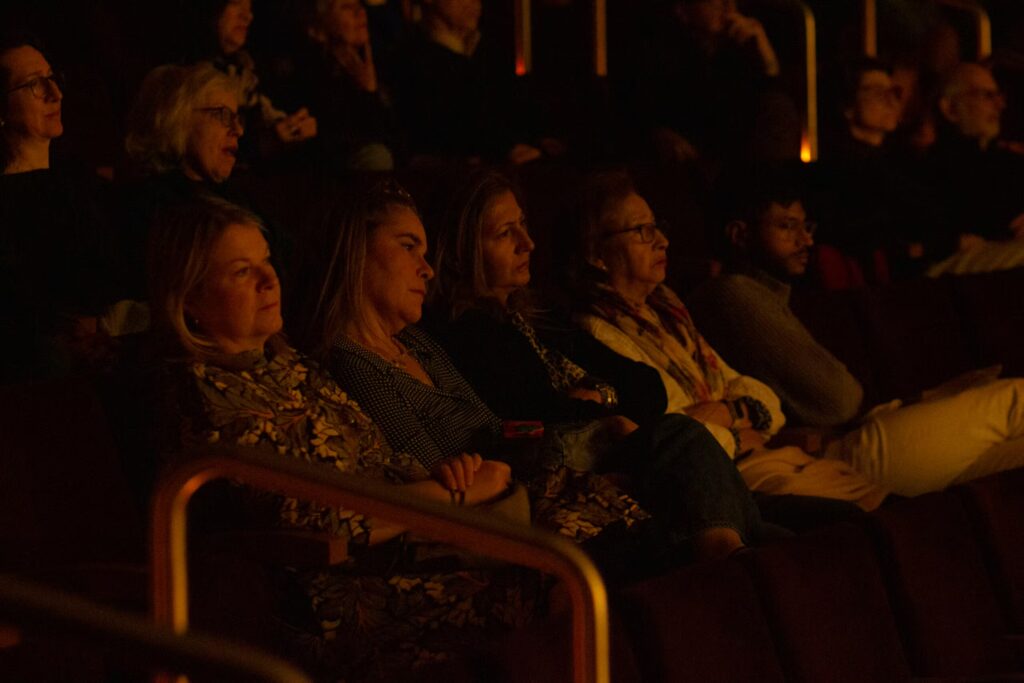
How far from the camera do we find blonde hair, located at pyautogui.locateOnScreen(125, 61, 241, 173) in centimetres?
190

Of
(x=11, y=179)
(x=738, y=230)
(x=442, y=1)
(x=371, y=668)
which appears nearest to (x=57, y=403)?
(x=371, y=668)

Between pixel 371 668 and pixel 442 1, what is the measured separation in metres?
1.65

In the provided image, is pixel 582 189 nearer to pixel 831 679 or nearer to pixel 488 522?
pixel 831 679

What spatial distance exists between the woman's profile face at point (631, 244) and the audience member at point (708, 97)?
0.98 metres

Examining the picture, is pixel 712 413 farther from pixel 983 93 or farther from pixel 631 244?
pixel 983 93

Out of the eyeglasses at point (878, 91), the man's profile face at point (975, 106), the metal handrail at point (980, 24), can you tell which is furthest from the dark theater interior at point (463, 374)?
the metal handrail at point (980, 24)

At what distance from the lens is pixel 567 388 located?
5.81ft

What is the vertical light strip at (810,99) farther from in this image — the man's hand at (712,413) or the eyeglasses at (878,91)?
the man's hand at (712,413)

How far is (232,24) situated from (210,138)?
45 cm

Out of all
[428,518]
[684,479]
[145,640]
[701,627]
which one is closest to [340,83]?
[684,479]

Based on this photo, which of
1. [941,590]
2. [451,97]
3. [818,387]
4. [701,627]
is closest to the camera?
[701,627]

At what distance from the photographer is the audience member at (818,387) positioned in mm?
2061

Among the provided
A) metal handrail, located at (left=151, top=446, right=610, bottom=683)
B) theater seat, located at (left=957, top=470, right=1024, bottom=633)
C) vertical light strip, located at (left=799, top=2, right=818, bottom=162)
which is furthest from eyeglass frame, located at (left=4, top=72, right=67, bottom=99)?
vertical light strip, located at (left=799, top=2, right=818, bottom=162)

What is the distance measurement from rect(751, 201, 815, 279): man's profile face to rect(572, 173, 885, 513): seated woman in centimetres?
27
